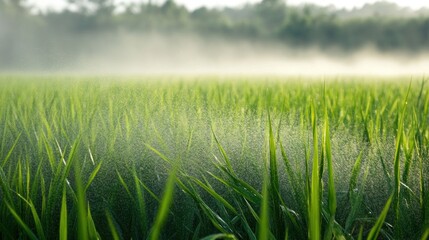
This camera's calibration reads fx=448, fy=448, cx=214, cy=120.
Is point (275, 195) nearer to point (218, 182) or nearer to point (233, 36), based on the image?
point (218, 182)

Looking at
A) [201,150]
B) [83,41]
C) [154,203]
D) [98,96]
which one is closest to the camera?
[154,203]

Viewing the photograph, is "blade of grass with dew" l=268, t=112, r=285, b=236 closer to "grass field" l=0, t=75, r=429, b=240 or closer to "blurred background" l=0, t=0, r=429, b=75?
"grass field" l=0, t=75, r=429, b=240

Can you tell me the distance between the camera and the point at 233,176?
0.46 meters

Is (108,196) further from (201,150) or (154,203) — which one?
(201,150)

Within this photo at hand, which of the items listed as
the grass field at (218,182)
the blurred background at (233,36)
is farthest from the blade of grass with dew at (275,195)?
the blurred background at (233,36)

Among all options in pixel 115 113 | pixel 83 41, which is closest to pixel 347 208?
pixel 115 113

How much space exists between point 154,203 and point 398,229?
0.27 metres

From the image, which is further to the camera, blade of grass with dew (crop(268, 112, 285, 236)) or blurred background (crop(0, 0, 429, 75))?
blurred background (crop(0, 0, 429, 75))

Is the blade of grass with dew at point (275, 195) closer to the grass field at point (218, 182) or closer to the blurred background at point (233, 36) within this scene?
the grass field at point (218, 182)

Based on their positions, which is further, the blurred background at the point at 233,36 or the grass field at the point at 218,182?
the blurred background at the point at 233,36

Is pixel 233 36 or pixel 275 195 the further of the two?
pixel 233 36

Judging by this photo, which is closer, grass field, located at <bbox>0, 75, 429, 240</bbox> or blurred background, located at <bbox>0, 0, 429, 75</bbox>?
grass field, located at <bbox>0, 75, 429, 240</bbox>

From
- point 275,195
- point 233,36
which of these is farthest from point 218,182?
point 233,36

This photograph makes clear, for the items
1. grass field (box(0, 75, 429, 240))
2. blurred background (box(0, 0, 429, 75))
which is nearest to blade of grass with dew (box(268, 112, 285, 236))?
grass field (box(0, 75, 429, 240))
